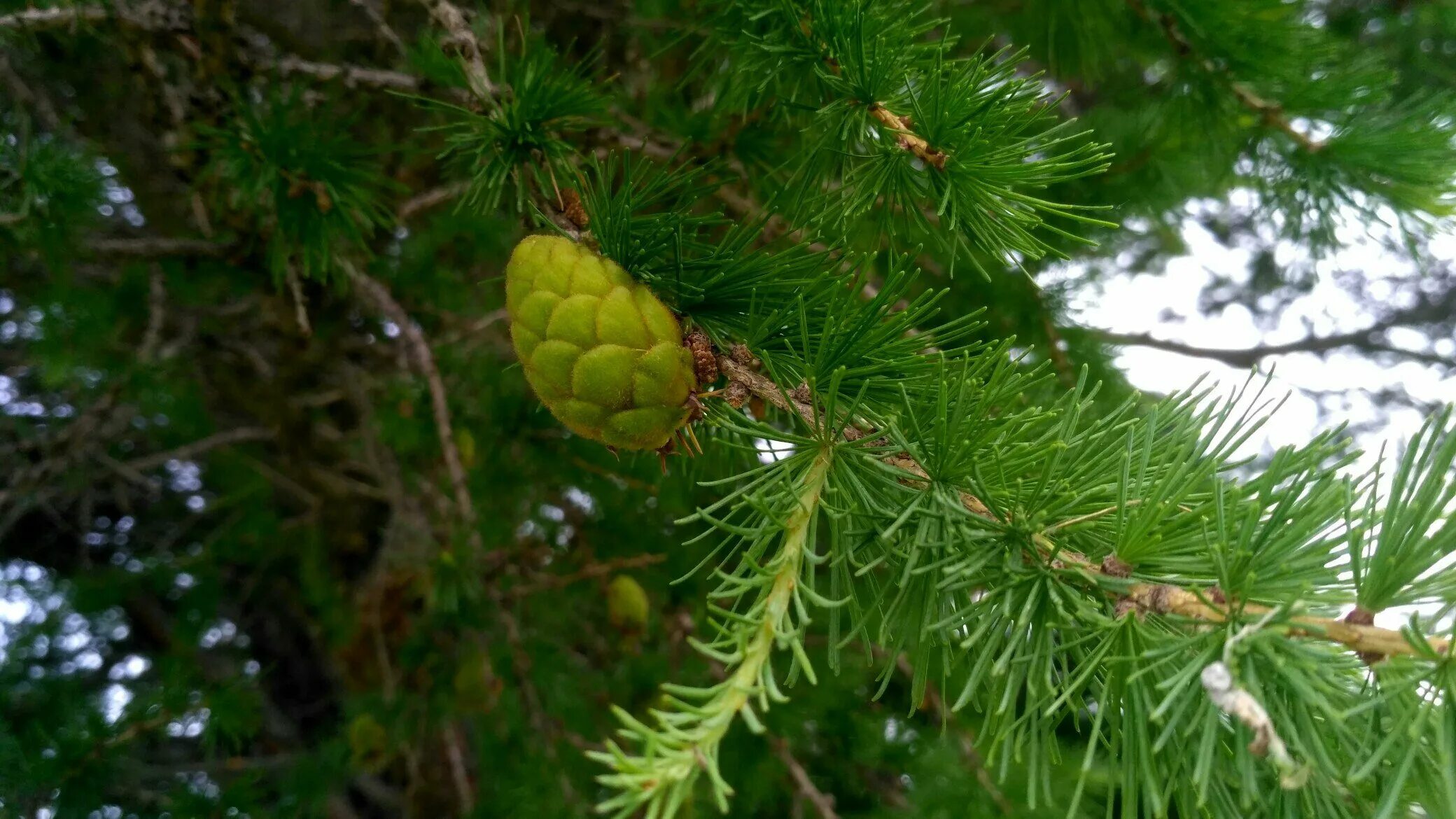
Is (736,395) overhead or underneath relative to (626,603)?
overhead

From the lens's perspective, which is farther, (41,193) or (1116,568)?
(41,193)

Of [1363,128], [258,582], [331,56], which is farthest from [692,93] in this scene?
[258,582]

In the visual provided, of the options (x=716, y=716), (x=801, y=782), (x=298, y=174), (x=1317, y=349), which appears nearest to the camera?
(x=716, y=716)

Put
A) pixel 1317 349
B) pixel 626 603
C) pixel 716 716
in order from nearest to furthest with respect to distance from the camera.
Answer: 1. pixel 716 716
2. pixel 626 603
3. pixel 1317 349

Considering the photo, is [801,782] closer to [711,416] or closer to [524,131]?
[711,416]

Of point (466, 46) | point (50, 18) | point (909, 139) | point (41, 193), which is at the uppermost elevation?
point (909, 139)

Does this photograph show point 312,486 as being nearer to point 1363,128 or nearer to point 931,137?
point 931,137

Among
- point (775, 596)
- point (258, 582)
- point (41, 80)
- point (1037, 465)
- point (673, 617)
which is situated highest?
point (1037, 465)

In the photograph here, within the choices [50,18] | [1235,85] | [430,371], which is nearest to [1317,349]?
[1235,85]
